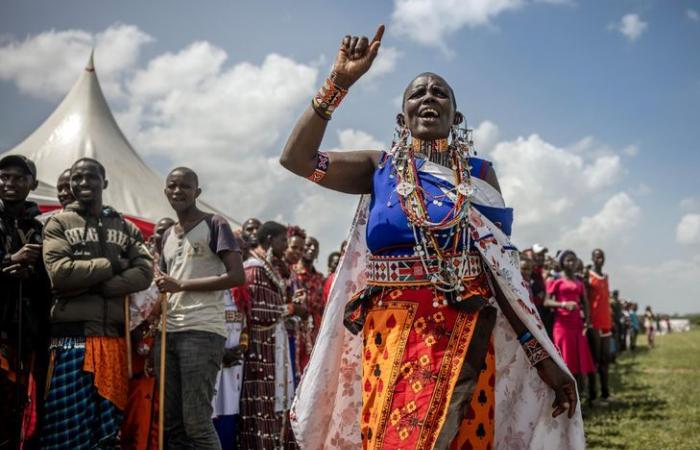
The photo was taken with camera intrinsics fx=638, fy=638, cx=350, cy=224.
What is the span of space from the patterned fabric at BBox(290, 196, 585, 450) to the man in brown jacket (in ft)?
5.97

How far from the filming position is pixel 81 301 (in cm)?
400

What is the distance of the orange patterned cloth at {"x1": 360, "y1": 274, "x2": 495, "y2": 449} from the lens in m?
2.31

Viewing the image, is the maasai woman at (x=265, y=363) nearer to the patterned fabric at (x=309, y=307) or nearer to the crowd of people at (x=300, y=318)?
the crowd of people at (x=300, y=318)

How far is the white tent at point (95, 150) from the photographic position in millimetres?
12695

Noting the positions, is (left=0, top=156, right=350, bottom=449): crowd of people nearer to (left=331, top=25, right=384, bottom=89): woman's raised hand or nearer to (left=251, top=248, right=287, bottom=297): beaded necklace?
(left=251, top=248, right=287, bottom=297): beaded necklace

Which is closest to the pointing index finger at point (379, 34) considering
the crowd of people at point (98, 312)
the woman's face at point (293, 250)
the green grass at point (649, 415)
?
the crowd of people at point (98, 312)

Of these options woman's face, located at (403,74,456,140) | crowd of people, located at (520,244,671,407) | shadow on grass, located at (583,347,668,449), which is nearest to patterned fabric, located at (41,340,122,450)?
woman's face, located at (403,74,456,140)

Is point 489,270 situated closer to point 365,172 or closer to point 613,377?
point 365,172

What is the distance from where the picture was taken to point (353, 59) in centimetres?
240

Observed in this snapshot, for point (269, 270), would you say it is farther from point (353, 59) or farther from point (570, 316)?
point (570, 316)

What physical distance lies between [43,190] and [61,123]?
3.99 metres

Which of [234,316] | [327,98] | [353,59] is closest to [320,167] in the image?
[327,98]

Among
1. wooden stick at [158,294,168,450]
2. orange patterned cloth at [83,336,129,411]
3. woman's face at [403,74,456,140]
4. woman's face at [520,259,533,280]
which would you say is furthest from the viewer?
woman's face at [520,259,533,280]

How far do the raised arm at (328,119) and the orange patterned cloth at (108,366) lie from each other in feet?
7.19
